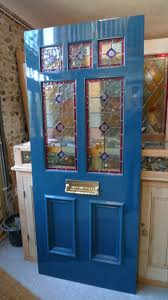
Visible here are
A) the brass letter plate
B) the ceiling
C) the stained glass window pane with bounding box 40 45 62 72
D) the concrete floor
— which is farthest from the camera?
the ceiling

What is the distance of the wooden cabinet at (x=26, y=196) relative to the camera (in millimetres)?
1816

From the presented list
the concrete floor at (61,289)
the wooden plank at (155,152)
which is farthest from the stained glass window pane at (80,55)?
the concrete floor at (61,289)

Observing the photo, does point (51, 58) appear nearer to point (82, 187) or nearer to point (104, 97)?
point (104, 97)

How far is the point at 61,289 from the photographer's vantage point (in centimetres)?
175

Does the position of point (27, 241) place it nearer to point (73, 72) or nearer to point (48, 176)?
point (48, 176)

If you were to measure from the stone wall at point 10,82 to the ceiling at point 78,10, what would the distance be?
0.19m

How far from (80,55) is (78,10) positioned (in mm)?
1260

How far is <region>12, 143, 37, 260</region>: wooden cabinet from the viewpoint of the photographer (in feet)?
5.96

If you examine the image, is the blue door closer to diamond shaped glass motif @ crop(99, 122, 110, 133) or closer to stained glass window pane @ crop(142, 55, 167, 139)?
diamond shaped glass motif @ crop(99, 122, 110, 133)

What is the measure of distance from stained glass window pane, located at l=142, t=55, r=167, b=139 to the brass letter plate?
0.74m

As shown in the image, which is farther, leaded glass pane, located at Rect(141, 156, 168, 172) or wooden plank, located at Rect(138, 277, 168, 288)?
wooden plank, located at Rect(138, 277, 168, 288)

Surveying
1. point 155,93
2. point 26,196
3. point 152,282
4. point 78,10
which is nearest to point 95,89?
point 155,93

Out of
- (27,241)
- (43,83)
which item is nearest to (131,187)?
(43,83)

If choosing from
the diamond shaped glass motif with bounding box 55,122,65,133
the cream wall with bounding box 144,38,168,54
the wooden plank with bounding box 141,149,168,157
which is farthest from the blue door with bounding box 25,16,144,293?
the cream wall with bounding box 144,38,168,54
